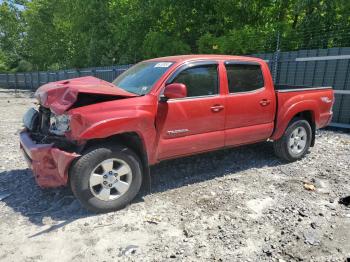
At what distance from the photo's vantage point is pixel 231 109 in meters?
4.92

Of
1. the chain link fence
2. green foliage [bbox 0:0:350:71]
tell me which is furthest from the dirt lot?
green foliage [bbox 0:0:350:71]

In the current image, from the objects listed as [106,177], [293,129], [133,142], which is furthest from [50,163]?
[293,129]

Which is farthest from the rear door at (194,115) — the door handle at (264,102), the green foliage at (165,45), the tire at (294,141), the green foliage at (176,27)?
the green foliage at (165,45)

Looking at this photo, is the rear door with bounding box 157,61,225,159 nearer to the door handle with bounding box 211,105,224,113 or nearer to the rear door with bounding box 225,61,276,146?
the door handle with bounding box 211,105,224,113

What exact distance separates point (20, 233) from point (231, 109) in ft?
10.4

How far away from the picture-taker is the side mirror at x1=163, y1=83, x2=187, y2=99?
4047 millimetres

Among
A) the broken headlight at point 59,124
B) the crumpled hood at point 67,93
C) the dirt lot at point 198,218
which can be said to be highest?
the crumpled hood at point 67,93

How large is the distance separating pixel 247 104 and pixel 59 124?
274 cm

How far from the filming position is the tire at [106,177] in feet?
12.5

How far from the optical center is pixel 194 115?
455 cm

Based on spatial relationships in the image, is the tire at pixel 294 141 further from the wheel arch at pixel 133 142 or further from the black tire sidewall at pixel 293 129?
the wheel arch at pixel 133 142

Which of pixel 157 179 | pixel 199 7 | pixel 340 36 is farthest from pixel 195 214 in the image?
pixel 199 7

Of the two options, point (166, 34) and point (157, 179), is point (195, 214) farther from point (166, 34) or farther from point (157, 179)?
point (166, 34)

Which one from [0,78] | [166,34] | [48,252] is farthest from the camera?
[0,78]
